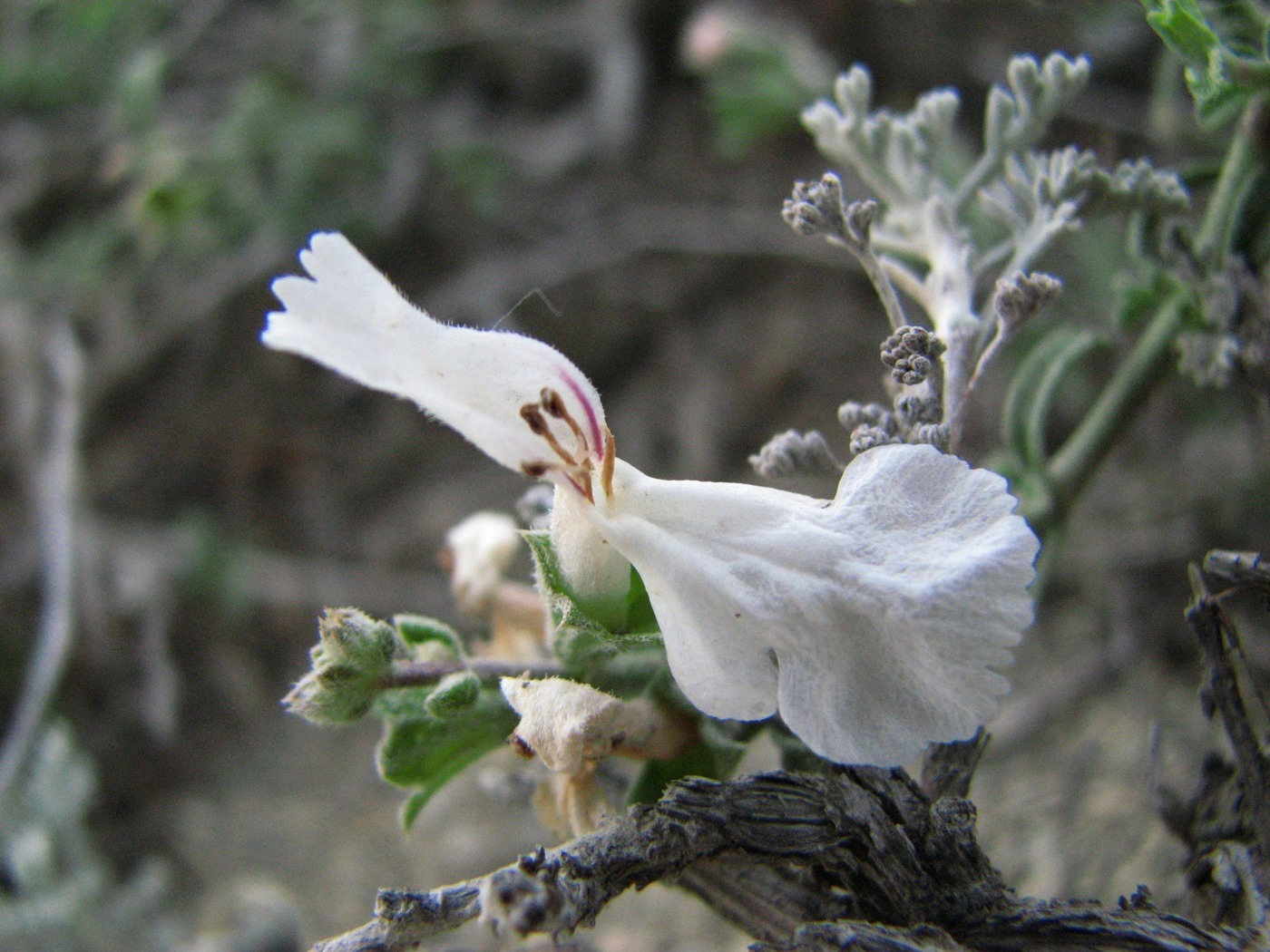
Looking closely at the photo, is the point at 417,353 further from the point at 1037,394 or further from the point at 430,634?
the point at 1037,394

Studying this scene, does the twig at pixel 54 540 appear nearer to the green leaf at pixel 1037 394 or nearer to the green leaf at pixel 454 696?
the green leaf at pixel 454 696

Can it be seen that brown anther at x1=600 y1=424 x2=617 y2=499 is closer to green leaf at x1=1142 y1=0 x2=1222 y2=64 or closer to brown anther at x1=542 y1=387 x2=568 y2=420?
brown anther at x1=542 y1=387 x2=568 y2=420

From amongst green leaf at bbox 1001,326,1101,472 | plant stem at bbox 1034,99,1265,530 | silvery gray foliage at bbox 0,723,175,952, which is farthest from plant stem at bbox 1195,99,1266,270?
silvery gray foliage at bbox 0,723,175,952

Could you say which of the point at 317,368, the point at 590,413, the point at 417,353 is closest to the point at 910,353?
the point at 590,413

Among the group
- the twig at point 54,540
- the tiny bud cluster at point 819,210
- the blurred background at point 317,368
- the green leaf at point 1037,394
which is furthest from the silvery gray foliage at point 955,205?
the twig at point 54,540

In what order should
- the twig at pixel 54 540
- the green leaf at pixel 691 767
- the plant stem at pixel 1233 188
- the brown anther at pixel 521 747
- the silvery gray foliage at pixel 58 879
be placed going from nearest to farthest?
the brown anther at pixel 521 747, the green leaf at pixel 691 767, the plant stem at pixel 1233 188, the silvery gray foliage at pixel 58 879, the twig at pixel 54 540

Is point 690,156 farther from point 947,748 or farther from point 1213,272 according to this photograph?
point 947,748
